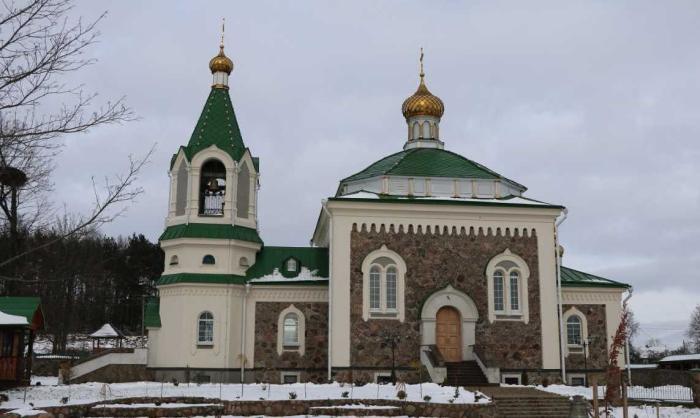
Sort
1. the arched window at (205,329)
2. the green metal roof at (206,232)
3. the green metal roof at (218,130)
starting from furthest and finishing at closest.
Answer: the green metal roof at (218,130), the green metal roof at (206,232), the arched window at (205,329)

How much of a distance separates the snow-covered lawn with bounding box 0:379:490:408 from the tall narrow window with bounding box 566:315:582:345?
A: 870 centimetres

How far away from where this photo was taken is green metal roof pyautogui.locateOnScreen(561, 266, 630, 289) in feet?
92.1

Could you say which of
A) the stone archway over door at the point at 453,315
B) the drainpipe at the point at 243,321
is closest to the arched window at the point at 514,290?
the stone archway over door at the point at 453,315

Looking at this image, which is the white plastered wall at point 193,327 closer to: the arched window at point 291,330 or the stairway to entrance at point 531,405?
the arched window at point 291,330

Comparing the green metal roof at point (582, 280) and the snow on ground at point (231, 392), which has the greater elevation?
the green metal roof at point (582, 280)

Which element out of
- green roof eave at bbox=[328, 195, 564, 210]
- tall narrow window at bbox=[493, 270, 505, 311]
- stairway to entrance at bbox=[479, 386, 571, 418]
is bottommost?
stairway to entrance at bbox=[479, 386, 571, 418]

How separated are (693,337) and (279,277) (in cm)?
7148

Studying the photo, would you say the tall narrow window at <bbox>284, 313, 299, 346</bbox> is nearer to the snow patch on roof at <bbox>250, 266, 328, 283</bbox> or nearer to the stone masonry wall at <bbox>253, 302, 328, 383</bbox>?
the stone masonry wall at <bbox>253, 302, 328, 383</bbox>

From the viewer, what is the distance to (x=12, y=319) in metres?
23.1

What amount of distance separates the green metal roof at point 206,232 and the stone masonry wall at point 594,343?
40.9 feet

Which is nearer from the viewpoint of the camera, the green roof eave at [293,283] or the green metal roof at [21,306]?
the green metal roof at [21,306]

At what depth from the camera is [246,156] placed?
28469 millimetres

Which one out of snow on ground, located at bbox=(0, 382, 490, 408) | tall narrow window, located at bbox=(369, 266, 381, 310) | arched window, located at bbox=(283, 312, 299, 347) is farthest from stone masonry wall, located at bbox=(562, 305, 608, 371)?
arched window, located at bbox=(283, 312, 299, 347)

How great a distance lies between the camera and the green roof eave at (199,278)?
26.4 m
